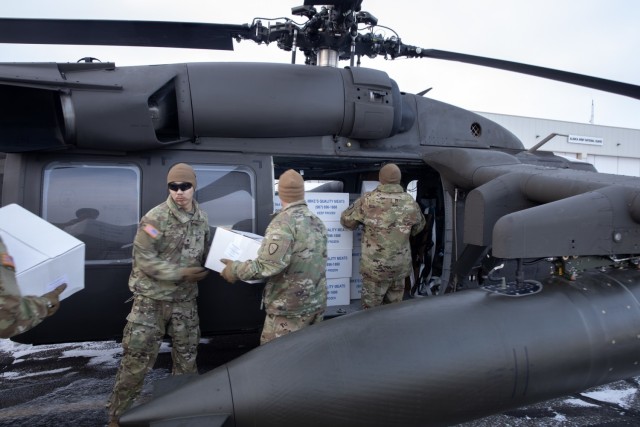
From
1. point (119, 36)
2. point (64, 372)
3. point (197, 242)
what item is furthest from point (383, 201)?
point (64, 372)

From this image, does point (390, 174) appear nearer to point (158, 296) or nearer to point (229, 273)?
point (229, 273)

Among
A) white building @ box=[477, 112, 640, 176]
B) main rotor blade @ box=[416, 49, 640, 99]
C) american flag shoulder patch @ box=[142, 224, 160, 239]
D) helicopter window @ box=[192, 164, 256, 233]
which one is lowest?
american flag shoulder patch @ box=[142, 224, 160, 239]

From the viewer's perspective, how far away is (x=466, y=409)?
91.1 inches

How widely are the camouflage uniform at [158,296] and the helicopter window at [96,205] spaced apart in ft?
1.49

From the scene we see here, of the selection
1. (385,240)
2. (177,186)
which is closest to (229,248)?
(177,186)

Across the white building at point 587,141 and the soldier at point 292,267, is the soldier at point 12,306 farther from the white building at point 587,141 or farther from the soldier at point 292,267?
the white building at point 587,141

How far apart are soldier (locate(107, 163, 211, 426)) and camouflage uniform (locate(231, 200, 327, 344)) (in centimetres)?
46

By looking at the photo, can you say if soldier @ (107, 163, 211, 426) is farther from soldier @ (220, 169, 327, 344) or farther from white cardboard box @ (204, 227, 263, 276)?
soldier @ (220, 169, 327, 344)

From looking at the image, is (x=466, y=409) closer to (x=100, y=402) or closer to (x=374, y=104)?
(x=374, y=104)

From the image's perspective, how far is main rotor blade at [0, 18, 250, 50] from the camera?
3434mm

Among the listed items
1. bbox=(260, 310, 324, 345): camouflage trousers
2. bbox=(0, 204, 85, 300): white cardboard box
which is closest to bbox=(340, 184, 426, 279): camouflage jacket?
bbox=(260, 310, 324, 345): camouflage trousers

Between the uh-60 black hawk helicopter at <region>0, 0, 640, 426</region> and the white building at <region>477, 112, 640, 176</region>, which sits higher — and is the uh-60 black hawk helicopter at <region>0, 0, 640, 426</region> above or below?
below

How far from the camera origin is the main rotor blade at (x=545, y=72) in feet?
14.2

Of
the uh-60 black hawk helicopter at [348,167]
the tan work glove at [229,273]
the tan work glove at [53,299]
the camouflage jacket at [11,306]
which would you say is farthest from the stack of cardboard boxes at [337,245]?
the camouflage jacket at [11,306]
